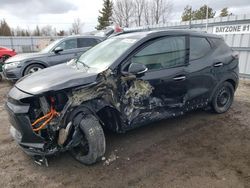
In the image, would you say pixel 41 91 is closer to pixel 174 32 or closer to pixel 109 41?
pixel 109 41

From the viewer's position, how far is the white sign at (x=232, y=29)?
25.7 feet

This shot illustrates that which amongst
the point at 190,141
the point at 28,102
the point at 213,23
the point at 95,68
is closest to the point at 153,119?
the point at 190,141

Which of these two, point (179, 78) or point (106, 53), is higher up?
point (106, 53)

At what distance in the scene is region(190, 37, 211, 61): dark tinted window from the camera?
4.07m

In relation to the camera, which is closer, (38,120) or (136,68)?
(38,120)

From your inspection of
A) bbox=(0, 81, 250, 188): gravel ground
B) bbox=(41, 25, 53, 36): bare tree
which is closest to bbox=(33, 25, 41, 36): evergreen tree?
bbox=(41, 25, 53, 36): bare tree

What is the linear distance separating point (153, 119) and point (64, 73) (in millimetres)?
1536

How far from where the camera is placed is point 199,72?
405 centimetres

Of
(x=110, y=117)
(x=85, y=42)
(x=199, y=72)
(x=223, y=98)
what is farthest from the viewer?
(x=85, y=42)

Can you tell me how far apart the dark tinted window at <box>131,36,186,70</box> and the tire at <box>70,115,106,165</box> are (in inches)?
43.3

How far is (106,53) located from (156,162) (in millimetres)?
1859

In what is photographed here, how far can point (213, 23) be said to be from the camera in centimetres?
899

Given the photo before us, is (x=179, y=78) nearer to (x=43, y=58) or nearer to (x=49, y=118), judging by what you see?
(x=49, y=118)

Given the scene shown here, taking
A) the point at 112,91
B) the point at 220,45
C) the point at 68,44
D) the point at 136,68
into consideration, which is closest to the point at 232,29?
the point at 220,45
